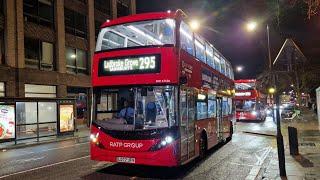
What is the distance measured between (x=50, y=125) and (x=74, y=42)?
40.2 ft

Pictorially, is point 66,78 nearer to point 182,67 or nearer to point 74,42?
point 74,42

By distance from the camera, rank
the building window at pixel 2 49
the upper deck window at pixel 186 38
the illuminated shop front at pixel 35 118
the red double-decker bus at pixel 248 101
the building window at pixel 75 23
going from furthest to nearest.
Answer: the red double-decker bus at pixel 248 101, the building window at pixel 75 23, the building window at pixel 2 49, the illuminated shop front at pixel 35 118, the upper deck window at pixel 186 38

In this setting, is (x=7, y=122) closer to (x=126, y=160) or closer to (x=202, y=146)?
(x=202, y=146)

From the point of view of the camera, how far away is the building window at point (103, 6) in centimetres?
3909

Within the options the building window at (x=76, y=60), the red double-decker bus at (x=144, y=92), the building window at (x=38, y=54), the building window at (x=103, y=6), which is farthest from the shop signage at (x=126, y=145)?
the building window at (x=103, y=6)

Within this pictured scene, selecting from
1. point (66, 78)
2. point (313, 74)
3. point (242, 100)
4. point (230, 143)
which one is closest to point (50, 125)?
point (66, 78)

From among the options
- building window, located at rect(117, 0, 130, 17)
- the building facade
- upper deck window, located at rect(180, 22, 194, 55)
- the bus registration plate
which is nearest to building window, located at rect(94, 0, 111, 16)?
the building facade

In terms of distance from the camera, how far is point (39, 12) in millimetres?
30594

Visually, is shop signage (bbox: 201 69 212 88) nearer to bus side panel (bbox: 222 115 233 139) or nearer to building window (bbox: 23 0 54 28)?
bus side panel (bbox: 222 115 233 139)

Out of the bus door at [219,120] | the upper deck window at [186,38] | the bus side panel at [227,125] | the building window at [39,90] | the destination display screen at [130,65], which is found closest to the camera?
the destination display screen at [130,65]

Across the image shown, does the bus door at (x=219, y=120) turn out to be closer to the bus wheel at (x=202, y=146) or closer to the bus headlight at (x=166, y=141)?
the bus wheel at (x=202, y=146)

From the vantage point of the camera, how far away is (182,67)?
10.6 m

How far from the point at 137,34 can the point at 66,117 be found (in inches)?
611

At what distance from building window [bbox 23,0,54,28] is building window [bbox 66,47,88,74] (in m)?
3.15
